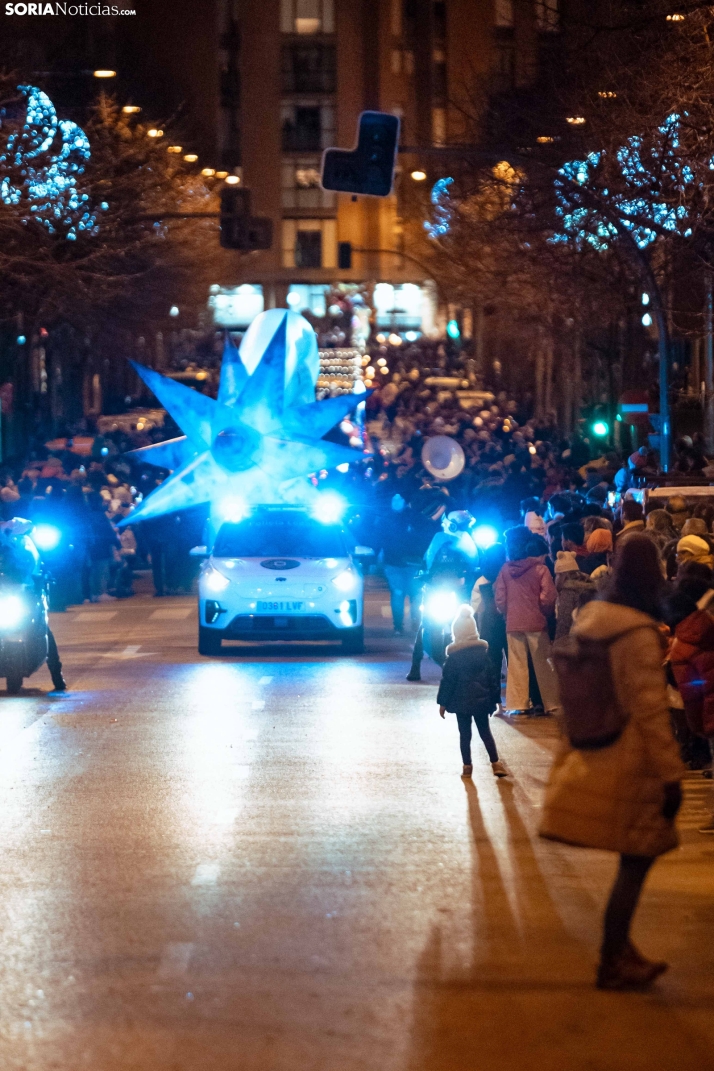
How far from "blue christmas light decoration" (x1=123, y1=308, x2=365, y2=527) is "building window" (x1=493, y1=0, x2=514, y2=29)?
76574mm

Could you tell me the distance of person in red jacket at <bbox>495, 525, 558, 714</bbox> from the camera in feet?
50.0

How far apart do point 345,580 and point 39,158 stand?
40.2 ft

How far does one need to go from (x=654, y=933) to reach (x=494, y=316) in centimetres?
5263

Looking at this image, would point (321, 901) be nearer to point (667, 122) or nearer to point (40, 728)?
point (40, 728)

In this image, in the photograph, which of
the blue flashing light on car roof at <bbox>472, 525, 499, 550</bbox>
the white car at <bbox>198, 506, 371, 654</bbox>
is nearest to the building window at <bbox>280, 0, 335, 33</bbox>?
the blue flashing light on car roof at <bbox>472, 525, 499, 550</bbox>

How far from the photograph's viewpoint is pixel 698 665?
382 inches

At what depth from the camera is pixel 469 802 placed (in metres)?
10.9

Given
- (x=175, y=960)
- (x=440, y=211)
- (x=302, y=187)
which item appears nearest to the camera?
(x=175, y=960)

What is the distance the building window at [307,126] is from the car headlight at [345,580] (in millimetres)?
102618

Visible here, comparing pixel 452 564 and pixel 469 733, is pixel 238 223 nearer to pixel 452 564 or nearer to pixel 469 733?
pixel 452 564

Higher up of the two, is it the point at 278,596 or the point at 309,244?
the point at 309,244

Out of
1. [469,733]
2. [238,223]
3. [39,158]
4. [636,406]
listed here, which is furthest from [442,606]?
[636,406]

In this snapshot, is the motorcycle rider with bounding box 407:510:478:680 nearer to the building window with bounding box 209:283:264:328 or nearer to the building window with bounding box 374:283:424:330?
the building window with bounding box 209:283:264:328

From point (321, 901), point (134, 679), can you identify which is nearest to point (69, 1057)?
point (321, 901)
